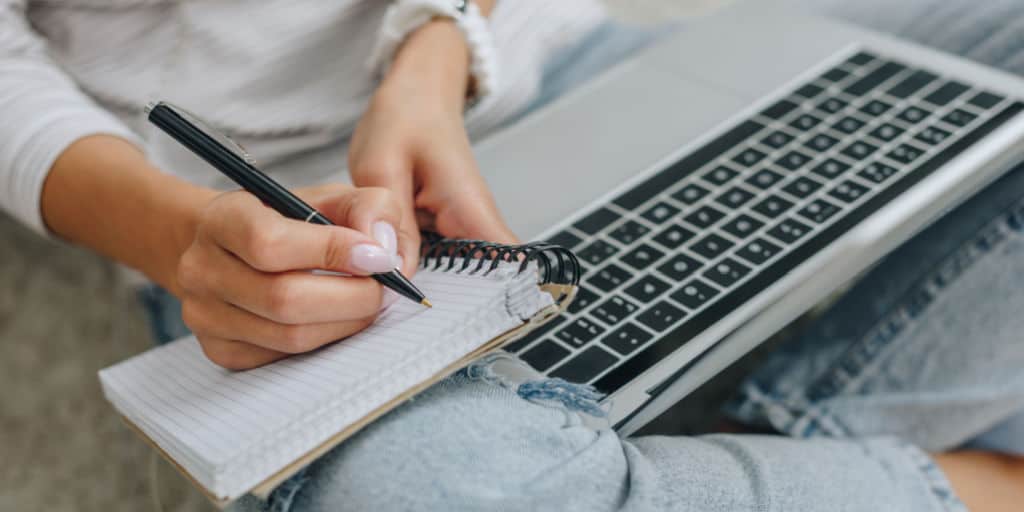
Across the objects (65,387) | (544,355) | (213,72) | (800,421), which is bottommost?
(65,387)

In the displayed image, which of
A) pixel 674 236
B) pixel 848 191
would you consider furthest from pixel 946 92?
pixel 674 236

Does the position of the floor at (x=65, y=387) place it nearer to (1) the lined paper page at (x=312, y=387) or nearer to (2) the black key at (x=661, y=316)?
(1) the lined paper page at (x=312, y=387)

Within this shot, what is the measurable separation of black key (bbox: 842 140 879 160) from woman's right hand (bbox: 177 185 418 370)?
311mm

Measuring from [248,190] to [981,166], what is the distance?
43 cm

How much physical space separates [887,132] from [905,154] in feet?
0.10

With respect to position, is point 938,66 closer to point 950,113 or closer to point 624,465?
point 950,113

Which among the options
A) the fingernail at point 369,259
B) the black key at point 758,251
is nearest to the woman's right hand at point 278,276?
the fingernail at point 369,259

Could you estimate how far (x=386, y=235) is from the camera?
1.33ft

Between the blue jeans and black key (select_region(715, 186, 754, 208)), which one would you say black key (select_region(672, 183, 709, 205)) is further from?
the blue jeans

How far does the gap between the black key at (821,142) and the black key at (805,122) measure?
0.01 meters

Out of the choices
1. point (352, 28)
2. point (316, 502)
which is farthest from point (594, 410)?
point (352, 28)

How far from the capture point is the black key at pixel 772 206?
0.53 meters

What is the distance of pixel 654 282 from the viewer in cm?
49

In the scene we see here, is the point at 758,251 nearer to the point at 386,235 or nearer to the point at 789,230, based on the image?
the point at 789,230
